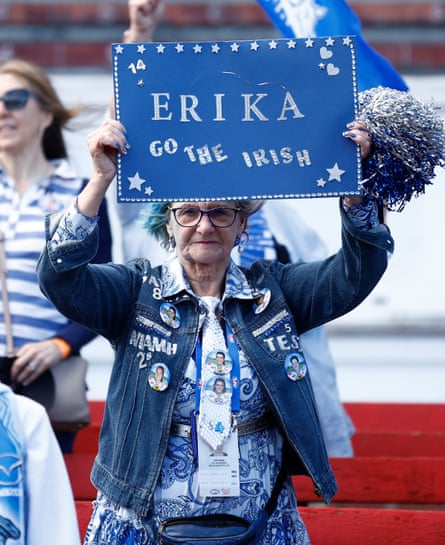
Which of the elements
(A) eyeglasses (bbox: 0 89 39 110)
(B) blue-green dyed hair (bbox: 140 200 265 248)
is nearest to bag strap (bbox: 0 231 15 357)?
(A) eyeglasses (bbox: 0 89 39 110)

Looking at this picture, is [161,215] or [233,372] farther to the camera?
[161,215]

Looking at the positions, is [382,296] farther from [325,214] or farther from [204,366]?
[204,366]

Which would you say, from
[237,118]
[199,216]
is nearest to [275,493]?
[199,216]

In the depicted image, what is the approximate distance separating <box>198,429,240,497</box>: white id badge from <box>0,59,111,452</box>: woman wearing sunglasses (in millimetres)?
1334

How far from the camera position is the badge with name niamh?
3.12 metres

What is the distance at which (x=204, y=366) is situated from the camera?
3.10 metres

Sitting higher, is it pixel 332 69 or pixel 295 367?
pixel 332 69

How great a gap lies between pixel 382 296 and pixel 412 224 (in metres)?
0.47

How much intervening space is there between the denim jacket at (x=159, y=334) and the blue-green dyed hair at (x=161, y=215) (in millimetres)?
169

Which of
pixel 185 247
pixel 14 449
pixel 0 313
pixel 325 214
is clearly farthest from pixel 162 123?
pixel 325 214

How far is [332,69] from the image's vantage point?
10.3ft

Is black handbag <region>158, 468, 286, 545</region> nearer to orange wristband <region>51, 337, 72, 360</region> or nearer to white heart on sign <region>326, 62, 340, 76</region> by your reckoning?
white heart on sign <region>326, 62, 340, 76</region>

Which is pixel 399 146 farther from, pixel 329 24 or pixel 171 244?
pixel 329 24

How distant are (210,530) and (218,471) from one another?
0.14 m
